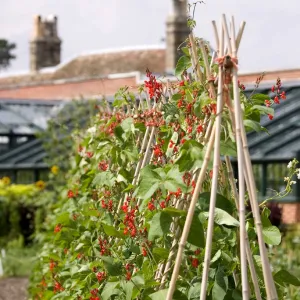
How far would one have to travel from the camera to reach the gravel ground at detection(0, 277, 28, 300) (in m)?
9.62

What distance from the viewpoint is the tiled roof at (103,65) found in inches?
1542

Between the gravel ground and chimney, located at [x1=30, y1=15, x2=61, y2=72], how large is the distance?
1269 inches

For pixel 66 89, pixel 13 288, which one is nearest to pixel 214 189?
pixel 13 288

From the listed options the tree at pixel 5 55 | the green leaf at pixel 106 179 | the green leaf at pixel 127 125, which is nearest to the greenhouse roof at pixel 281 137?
the green leaf at pixel 106 179

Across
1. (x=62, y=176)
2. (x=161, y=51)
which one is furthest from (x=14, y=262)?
(x=161, y=51)

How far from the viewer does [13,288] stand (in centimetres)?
1017

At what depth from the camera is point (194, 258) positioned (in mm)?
3553

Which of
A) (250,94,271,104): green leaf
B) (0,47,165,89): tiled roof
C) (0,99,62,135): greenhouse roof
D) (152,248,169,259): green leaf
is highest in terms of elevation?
(0,47,165,89): tiled roof

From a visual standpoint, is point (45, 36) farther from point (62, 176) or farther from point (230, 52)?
point (230, 52)

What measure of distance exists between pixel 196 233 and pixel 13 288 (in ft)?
23.4

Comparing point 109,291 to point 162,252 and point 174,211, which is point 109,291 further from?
point 174,211

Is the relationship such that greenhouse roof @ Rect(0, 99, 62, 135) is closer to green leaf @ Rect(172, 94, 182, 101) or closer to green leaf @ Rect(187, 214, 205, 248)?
green leaf @ Rect(172, 94, 182, 101)

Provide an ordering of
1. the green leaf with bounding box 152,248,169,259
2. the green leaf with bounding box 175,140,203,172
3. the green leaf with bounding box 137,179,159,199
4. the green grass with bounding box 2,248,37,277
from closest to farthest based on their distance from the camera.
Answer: the green leaf with bounding box 175,140,203,172 → the green leaf with bounding box 137,179,159,199 → the green leaf with bounding box 152,248,169,259 → the green grass with bounding box 2,248,37,277

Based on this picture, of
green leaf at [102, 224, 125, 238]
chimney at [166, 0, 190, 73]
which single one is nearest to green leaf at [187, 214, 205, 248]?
green leaf at [102, 224, 125, 238]
